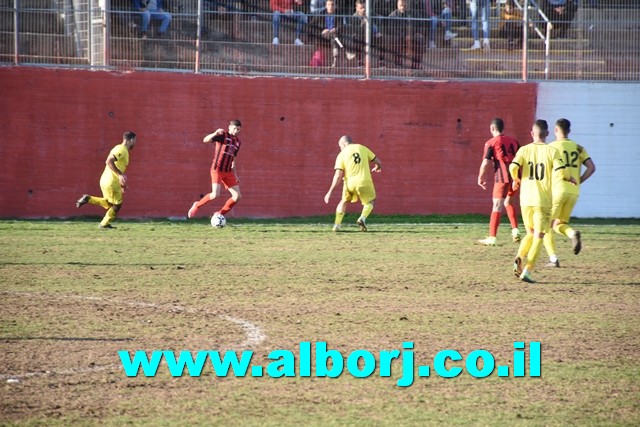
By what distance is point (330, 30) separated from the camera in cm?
2322

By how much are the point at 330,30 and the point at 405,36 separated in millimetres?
1801

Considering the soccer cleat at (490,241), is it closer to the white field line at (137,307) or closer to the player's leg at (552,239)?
the player's leg at (552,239)

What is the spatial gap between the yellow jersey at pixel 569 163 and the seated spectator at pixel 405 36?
33.3ft

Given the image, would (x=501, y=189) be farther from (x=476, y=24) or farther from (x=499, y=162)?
(x=476, y=24)

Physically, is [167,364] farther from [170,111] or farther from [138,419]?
[170,111]

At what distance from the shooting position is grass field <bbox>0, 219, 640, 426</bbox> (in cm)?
695

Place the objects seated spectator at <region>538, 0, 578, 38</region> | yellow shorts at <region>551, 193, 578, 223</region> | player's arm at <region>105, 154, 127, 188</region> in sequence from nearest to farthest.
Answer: yellow shorts at <region>551, 193, 578, 223</region>
player's arm at <region>105, 154, 127, 188</region>
seated spectator at <region>538, 0, 578, 38</region>

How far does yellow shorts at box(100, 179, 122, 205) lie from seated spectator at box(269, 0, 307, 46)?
232 inches

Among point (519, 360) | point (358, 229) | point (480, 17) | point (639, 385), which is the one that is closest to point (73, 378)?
point (519, 360)

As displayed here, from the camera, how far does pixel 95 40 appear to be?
22.4 meters

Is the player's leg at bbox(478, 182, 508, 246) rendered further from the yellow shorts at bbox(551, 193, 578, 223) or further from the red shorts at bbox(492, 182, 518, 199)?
the yellow shorts at bbox(551, 193, 578, 223)

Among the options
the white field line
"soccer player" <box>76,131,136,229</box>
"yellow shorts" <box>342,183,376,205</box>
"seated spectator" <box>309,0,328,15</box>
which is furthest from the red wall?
the white field line

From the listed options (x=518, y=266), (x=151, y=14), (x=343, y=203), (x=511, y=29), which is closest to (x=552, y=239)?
(x=518, y=266)

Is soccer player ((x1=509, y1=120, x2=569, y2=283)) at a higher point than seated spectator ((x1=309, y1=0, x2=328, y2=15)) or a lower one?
lower
